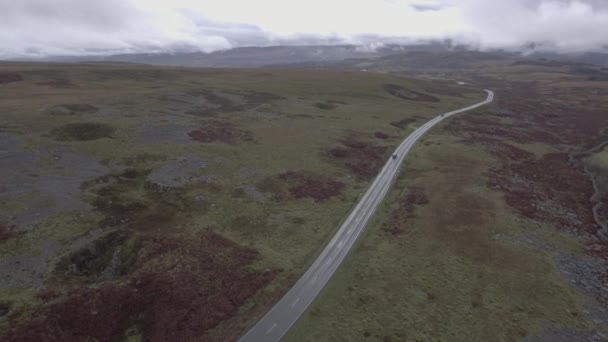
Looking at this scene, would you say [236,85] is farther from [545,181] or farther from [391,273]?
[391,273]

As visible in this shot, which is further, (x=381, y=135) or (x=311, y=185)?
(x=381, y=135)

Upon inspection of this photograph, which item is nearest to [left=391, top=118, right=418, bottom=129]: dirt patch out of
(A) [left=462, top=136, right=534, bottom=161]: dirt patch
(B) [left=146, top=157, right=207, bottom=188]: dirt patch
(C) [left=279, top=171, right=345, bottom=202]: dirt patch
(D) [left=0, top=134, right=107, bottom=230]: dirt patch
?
(A) [left=462, top=136, right=534, bottom=161]: dirt patch

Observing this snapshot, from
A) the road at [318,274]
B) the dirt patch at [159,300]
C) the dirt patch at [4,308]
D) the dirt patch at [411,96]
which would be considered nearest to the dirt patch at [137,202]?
the dirt patch at [159,300]

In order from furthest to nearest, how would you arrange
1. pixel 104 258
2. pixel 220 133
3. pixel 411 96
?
pixel 411 96 < pixel 220 133 < pixel 104 258

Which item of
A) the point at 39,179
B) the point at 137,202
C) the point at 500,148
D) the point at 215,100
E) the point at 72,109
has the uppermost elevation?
the point at 72,109

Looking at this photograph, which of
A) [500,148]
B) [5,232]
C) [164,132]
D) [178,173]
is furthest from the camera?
[500,148]

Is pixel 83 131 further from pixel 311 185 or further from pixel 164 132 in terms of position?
pixel 311 185

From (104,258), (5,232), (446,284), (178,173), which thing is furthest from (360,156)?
(5,232)
